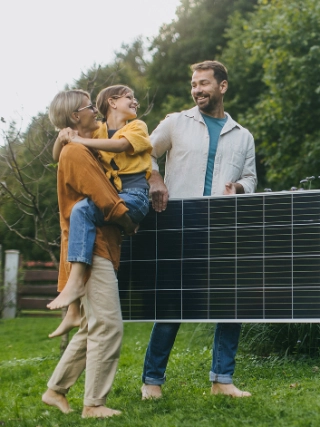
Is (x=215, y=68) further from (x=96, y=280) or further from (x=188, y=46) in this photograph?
(x=188, y=46)

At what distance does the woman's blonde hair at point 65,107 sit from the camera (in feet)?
15.5

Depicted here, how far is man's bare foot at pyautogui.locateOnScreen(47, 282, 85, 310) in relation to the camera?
4.39m

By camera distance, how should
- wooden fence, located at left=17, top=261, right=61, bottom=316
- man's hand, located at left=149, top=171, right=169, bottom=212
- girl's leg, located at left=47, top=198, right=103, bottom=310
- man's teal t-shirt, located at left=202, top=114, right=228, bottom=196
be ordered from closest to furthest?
girl's leg, located at left=47, top=198, right=103, bottom=310, man's hand, located at left=149, top=171, right=169, bottom=212, man's teal t-shirt, located at left=202, top=114, right=228, bottom=196, wooden fence, located at left=17, top=261, right=61, bottom=316

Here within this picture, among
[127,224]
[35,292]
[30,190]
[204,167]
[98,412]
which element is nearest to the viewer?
[98,412]

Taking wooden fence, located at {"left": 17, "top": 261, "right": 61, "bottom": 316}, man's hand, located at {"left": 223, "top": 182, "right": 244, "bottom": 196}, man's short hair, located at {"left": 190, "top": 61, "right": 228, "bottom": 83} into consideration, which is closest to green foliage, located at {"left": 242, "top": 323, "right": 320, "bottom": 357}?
man's hand, located at {"left": 223, "top": 182, "right": 244, "bottom": 196}

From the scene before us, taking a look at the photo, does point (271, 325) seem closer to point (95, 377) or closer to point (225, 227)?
point (225, 227)

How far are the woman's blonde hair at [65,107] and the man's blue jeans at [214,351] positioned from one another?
1.50 metres

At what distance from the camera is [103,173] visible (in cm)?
461

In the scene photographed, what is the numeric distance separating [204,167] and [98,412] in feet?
5.81

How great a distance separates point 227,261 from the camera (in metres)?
5.09

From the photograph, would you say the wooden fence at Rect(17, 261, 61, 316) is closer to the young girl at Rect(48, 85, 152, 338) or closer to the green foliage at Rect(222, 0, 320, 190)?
the green foliage at Rect(222, 0, 320, 190)

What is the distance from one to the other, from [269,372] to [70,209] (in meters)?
2.78

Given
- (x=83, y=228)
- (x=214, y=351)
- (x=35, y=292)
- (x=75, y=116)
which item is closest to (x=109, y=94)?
(x=75, y=116)

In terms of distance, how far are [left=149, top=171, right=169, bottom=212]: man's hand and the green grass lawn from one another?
4.10 ft
